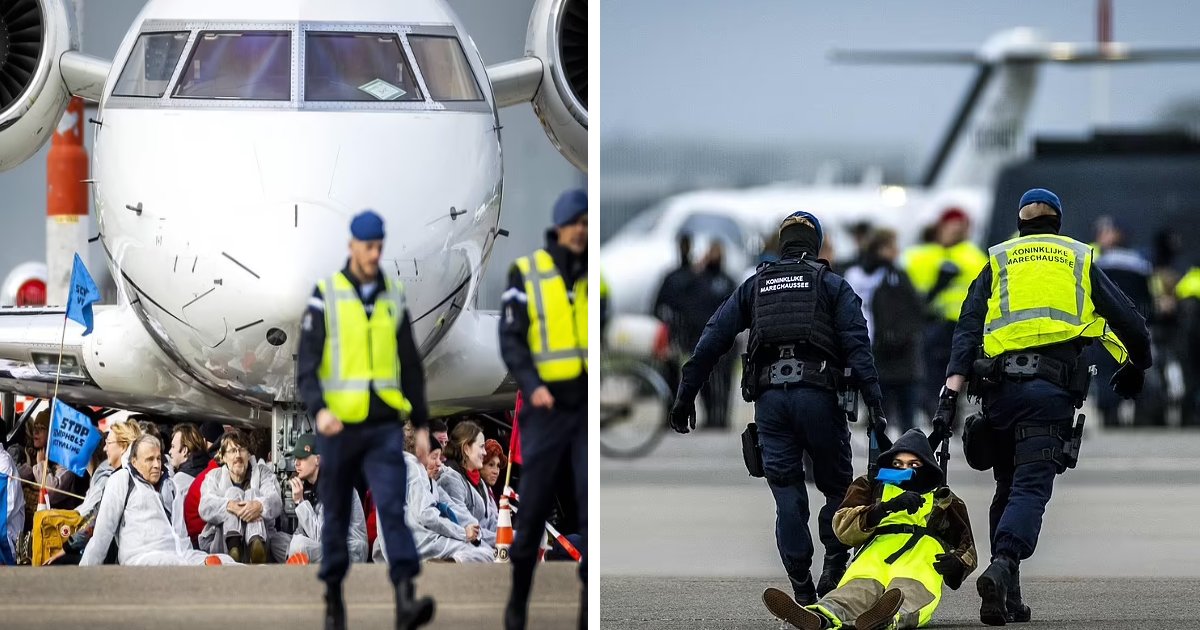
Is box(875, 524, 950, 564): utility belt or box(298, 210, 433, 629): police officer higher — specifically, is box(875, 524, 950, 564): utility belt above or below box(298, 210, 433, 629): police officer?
below

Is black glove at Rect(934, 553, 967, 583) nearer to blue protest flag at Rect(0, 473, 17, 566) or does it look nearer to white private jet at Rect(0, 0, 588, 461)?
white private jet at Rect(0, 0, 588, 461)

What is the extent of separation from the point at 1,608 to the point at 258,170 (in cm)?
230

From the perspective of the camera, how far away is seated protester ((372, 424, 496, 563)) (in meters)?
9.45

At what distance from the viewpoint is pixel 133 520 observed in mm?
9758

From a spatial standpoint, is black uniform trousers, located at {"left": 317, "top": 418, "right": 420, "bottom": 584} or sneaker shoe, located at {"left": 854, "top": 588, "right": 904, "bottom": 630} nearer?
black uniform trousers, located at {"left": 317, "top": 418, "right": 420, "bottom": 584}

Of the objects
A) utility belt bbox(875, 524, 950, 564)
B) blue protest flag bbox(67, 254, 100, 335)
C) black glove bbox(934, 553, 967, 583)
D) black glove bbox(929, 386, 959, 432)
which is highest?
blue protest flag bbox(67, 254, 100, 335)

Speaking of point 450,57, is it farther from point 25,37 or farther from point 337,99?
point 25,37

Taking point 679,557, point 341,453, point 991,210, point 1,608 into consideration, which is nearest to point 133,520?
point 1,608

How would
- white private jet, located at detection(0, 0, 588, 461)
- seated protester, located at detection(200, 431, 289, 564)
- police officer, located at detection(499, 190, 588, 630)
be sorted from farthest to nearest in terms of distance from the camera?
seated protester, located at detection(200, 431, 289, 564) → white private jet, located at detection(0, 0, 588, 461) → police officer, located at detection(499, 190, 588, 630)

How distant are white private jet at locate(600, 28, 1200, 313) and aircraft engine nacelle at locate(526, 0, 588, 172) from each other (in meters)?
12.9

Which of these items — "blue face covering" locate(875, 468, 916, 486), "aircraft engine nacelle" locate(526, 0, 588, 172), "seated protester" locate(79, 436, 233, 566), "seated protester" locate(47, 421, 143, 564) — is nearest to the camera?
"blue face covering" locate(875, 468, 916, 486)

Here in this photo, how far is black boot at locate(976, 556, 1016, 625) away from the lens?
870 centimetres

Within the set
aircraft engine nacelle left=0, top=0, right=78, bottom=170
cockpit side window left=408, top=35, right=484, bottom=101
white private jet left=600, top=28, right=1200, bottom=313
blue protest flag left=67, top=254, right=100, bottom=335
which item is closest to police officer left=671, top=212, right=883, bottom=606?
cockpit side window left=408, top=35, right=484, bottom=101

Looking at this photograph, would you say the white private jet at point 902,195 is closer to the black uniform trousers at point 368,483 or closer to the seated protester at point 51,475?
the seated protester at point 51,475
